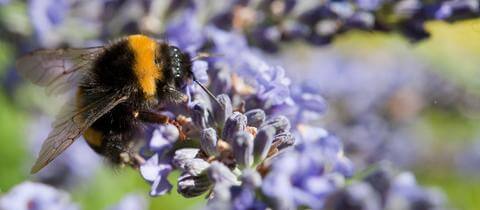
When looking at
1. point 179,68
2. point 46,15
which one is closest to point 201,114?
point 179,68

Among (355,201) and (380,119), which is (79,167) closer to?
(380,119)

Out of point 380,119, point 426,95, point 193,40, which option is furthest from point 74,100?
point 426,95

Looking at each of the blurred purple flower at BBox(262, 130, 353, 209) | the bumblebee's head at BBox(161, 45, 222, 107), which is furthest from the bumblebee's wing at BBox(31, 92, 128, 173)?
the blurred purple flower at BBox(262, 130, 353, 209)

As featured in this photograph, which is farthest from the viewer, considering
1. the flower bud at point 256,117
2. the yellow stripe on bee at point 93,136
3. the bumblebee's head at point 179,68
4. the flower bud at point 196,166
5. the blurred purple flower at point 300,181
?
the yellow stripe on bee at point 93,136

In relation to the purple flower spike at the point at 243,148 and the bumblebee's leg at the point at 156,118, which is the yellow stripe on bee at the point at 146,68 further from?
the purple flower spike at the point at 243,148

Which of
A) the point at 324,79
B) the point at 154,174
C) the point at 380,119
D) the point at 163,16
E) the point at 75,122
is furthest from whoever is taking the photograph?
the point at 324,79

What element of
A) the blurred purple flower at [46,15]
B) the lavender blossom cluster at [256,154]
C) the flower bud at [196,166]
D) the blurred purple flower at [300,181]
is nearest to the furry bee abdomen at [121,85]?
the lavender blossom cluster at [256,154]

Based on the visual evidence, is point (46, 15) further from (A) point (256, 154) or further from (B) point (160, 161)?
(A) point (256, 154)
